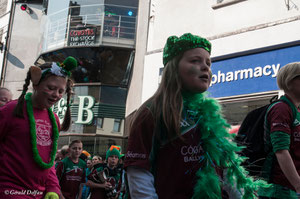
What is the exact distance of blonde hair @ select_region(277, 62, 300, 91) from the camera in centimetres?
307

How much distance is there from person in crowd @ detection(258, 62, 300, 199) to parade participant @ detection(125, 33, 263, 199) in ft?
1.89

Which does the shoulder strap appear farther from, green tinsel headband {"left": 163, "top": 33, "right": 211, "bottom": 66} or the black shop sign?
the black shop sign

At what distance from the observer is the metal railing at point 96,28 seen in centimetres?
1959

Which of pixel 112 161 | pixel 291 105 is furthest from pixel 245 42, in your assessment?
pixel 291 105

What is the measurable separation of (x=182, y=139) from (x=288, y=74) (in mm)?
1469

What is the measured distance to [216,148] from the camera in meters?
2.17

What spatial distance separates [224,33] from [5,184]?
10396 mm

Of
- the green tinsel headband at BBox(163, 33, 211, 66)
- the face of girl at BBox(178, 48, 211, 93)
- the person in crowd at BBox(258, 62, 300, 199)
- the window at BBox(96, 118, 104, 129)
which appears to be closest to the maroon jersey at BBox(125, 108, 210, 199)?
the face of girl at BBox(178, 48, 211, 93)

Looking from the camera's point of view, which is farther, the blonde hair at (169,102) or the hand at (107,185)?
the hand at (107,185)

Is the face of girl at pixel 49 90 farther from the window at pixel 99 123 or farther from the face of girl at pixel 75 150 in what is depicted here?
the window at pixel 99 123

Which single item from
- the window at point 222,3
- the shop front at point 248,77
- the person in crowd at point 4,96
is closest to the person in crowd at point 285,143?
the person in crowd at point 4,96

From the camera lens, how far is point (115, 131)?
63.7 ft

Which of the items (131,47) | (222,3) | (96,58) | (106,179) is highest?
(131,47)

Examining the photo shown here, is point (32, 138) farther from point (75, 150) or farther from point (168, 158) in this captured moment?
point (75, 150)
